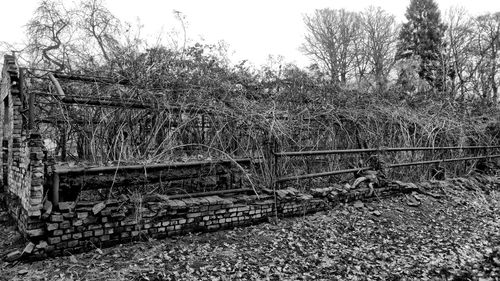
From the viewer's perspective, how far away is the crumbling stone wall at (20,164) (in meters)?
4.39

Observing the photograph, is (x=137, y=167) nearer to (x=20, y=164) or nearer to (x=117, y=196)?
(x=117, y=196)

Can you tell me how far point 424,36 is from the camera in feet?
86.9

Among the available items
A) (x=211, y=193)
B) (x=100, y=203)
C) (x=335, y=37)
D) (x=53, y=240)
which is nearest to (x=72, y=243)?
(x=53, y=240)

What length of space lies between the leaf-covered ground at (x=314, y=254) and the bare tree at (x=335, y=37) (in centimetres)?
2083

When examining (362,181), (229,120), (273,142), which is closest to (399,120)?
(362,181)

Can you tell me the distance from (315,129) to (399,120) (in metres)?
3.17

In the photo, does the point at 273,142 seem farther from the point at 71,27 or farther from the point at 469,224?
the point at 71,27

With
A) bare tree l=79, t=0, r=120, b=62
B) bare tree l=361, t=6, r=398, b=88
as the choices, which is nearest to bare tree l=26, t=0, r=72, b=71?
bare tree l=79, t=0, r=120, b=62

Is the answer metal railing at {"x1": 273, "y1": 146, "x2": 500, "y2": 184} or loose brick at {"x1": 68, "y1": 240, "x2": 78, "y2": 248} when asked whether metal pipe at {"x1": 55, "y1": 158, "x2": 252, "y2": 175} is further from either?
loose brick at {"x1": 68, "y1": 240, "x2": 78, "y2": 248}

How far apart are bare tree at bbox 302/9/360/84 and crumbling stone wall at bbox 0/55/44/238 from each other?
22534 mm

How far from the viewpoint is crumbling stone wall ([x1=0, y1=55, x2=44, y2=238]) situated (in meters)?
4.39

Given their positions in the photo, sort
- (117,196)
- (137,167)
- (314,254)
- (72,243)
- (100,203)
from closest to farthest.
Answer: (72,243) → (100,203) → (314,254) → (137,167) → (117,196)

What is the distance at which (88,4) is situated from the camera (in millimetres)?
16906

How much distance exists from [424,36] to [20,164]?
28.9 metres
